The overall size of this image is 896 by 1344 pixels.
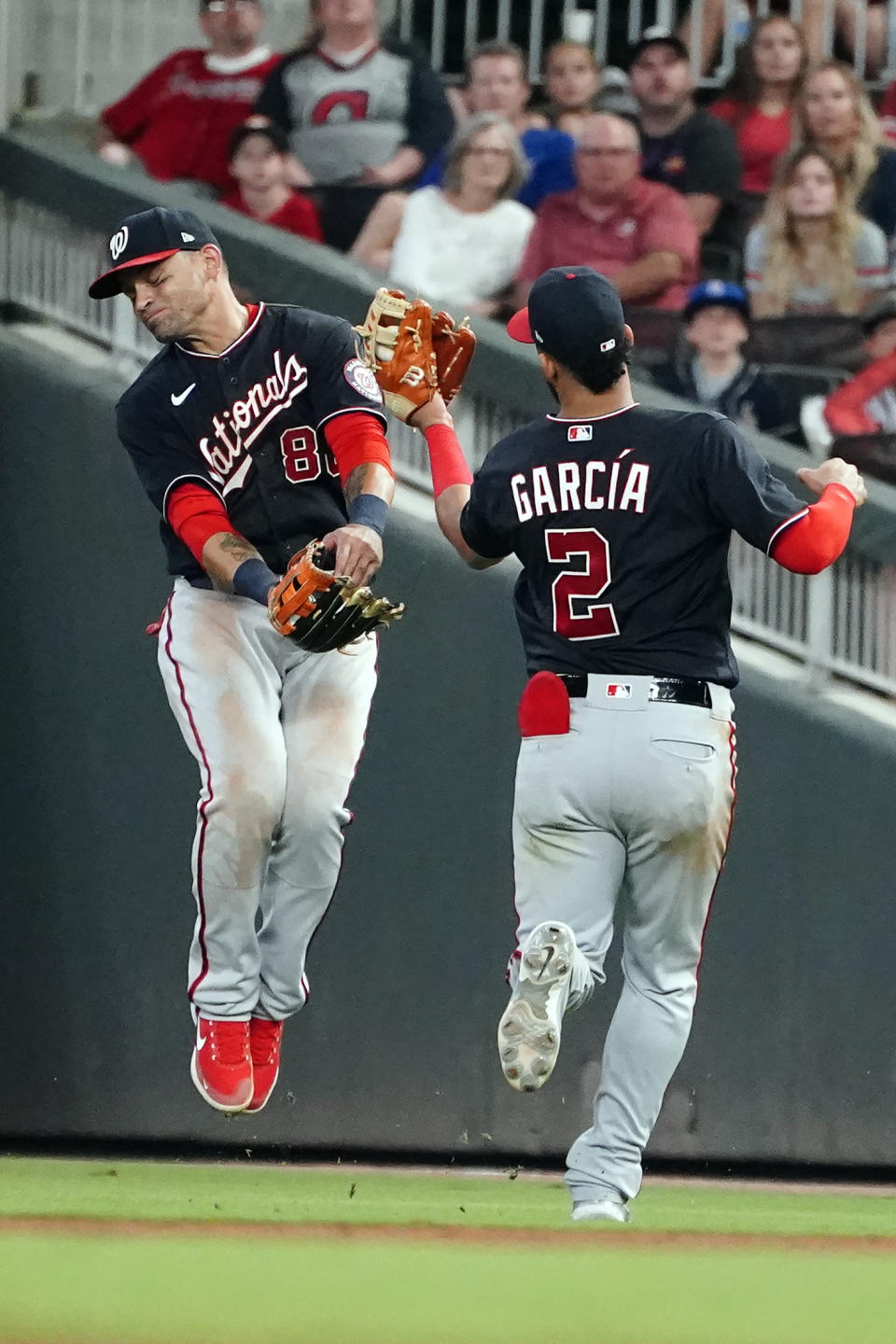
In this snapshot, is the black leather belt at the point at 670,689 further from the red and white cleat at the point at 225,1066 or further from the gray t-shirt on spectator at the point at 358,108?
the gray t-shirt on spectator at the point at 358,108

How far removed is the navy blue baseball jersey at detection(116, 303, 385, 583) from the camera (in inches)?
159

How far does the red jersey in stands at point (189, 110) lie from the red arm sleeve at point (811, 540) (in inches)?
112

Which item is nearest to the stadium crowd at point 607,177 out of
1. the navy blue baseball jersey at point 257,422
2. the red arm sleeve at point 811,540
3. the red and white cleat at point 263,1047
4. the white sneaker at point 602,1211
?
the navy blue baseball jersey at point 257,422

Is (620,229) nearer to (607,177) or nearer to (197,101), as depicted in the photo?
(607,177)

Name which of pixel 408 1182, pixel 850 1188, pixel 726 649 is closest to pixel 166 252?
pixel 726 649

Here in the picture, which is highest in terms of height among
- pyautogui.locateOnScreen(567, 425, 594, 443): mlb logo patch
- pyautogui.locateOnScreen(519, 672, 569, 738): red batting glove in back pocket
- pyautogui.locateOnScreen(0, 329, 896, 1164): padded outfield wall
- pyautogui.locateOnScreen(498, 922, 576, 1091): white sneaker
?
pyautogui.locateOnScreen(567, 425, 594, 443): mlb logo patch

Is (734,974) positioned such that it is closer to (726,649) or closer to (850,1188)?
(850,1188)

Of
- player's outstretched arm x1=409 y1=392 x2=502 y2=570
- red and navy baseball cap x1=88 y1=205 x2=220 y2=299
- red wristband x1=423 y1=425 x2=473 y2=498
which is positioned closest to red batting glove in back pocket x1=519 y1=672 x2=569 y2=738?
player's outstretched arm x1=409 y1=392 x2=502 y2=570

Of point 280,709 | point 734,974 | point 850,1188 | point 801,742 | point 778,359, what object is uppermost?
point 778,359

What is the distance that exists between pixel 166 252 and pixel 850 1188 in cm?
331

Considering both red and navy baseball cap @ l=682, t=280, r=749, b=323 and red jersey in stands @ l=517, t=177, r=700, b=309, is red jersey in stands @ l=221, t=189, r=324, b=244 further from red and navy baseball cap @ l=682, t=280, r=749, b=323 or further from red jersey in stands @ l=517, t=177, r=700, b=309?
red and navy baseball cap @ l=682, t=280, r=749, b=323

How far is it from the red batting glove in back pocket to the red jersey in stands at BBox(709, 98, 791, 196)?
8.16 feet

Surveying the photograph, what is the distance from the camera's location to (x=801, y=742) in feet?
17.9

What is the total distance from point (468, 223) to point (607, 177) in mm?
421
